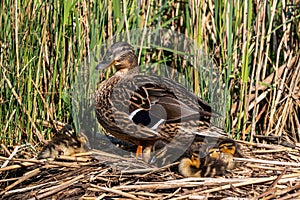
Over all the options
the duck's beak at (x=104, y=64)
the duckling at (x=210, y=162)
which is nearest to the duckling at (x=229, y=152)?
the duckling at (x=210, y=162)

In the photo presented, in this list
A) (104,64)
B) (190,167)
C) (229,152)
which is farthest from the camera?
(104,64)

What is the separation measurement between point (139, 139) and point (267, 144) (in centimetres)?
92

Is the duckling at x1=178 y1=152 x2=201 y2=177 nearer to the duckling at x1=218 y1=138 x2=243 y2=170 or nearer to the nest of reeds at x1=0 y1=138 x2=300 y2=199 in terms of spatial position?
the nest of reeds at x1=0 y1=138 x2=300 y2=199

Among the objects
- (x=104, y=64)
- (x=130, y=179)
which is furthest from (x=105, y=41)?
(x=130, y=179)

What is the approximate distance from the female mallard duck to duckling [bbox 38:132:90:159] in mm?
202

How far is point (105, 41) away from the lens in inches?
197

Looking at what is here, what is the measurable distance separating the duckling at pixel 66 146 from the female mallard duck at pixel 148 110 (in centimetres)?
20

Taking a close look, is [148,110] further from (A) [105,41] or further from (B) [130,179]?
(A) [105,41]

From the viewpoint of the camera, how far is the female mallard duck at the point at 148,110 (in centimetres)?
438

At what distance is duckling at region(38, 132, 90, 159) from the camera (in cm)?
459

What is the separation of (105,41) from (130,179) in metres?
1.26

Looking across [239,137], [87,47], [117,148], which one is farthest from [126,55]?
[239,137]

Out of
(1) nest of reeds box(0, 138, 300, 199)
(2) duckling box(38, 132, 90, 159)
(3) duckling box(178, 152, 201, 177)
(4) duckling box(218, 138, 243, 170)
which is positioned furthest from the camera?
(2) duckling box(38, 132, 90, 159)

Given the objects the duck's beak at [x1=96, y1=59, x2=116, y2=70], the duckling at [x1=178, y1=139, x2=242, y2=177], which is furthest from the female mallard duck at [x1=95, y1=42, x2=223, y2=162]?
the duckling at [x1=178, y1=139, x2=242, y2=177]
